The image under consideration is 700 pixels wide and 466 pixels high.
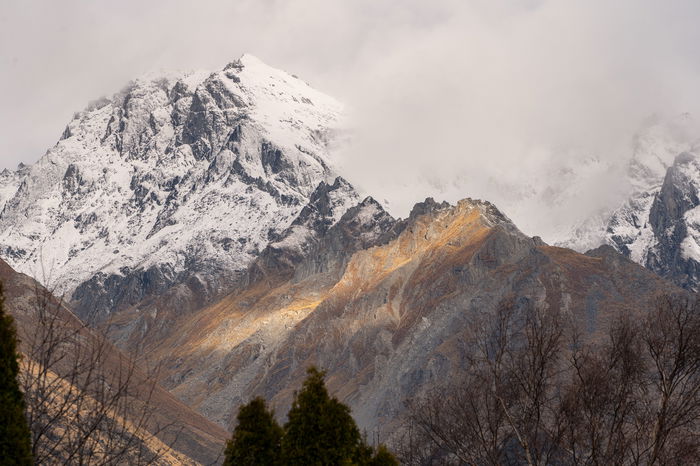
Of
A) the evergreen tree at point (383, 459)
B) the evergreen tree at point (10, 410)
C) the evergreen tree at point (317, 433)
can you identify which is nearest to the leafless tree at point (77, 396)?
the evergreen tree at point (10, 410)

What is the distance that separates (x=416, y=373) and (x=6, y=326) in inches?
5748

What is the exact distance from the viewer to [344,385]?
17912 cm

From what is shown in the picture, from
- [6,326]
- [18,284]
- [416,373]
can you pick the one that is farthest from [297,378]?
[6,326]

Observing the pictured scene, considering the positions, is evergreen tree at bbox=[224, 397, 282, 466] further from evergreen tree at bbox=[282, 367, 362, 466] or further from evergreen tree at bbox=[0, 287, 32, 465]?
evergreen tree at bbox=[0, 287, 32, 465]

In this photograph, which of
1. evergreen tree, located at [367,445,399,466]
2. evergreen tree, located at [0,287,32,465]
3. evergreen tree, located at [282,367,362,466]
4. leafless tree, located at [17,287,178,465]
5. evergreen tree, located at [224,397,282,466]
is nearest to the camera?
leafless tree, located at [17,287,178,465]

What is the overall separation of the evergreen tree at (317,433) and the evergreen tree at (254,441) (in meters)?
1.54

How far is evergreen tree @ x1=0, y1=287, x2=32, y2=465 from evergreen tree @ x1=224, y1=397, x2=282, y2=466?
1297cm

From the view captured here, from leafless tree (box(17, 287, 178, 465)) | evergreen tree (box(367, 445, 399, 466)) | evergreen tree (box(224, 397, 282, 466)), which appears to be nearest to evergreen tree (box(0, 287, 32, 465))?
leafless tree (box(17, 287, 178, 465))

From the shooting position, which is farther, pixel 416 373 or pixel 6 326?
pixel 416 373

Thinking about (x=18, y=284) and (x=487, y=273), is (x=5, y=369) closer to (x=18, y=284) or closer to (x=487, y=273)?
(x=18, y=284)

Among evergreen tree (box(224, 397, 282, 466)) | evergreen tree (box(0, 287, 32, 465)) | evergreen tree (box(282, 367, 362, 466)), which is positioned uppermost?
evergreen tree (box(282, 367, 362, 466))

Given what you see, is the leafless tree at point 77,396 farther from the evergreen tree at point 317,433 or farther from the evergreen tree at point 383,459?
the evergreen tree at point 383,459

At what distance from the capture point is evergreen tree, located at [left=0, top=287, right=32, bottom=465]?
596 inches

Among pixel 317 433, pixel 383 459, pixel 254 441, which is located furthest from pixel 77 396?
pixel 383 459
